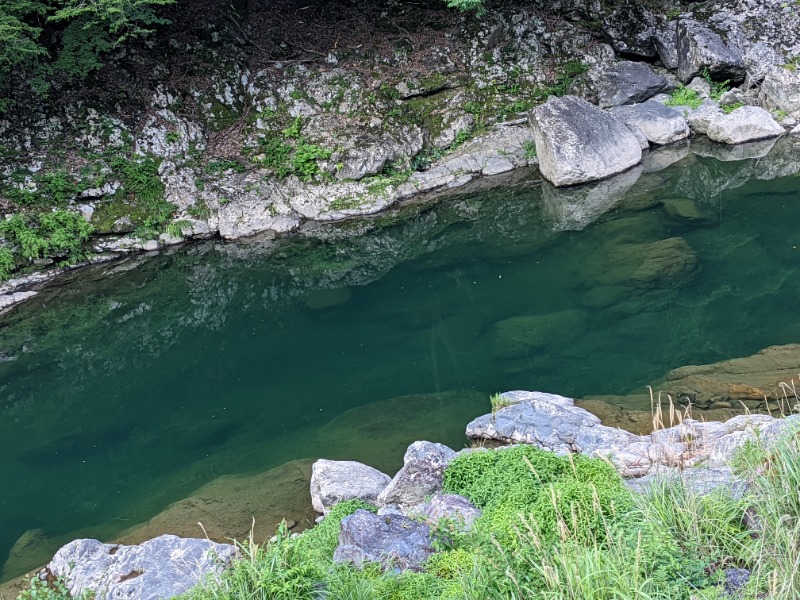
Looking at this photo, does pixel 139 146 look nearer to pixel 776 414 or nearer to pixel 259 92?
pixel 259 92

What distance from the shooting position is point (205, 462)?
8.32 metres

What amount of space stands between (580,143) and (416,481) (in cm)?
1132

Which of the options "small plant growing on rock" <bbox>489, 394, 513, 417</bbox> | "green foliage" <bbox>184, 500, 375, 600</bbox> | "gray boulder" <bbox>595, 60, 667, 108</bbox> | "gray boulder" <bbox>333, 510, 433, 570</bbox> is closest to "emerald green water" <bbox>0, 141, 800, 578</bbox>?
"small plant growing on rock" <bbox>489, 394, 513, 417</bbox>

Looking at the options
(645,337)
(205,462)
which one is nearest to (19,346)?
(205,462)

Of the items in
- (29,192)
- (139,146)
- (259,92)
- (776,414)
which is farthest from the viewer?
(259,92)

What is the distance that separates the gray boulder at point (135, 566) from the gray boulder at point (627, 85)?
51.9 feet

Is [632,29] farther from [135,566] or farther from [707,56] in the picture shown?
[135,566]

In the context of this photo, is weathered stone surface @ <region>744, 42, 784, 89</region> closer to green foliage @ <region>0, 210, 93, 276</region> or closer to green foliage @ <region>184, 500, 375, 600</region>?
green foliage @ <region>0, 210, 93, 276</region>

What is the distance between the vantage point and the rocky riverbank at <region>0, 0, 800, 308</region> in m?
15.2

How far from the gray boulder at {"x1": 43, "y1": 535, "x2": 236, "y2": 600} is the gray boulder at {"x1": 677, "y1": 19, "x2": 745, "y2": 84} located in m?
17.4

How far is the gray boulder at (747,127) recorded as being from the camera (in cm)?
1603

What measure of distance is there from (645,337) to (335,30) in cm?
1416

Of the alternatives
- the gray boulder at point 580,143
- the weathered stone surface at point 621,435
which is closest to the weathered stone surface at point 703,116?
the gray boulder at point 580,143

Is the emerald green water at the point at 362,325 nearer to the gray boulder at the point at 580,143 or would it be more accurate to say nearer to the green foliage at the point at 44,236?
the gray boulder at the point at 580,143
